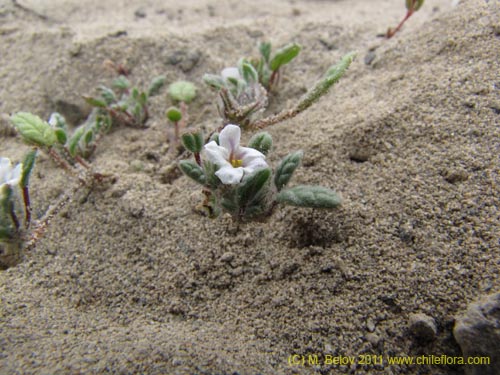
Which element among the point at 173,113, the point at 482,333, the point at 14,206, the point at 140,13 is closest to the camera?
the point at 482,333

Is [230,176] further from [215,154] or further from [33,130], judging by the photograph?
[33,130]

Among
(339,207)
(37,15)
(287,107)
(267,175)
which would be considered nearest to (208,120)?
(287,107)

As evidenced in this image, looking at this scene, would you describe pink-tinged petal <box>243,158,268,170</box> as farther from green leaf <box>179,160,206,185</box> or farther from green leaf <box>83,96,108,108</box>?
green leaf <box>83,96,108,108</box>

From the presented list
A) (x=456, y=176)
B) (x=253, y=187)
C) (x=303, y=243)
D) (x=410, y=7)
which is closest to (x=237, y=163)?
(x=253, y=187)

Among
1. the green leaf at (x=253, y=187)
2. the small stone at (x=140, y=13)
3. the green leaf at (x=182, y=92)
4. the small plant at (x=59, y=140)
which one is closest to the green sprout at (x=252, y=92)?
the green leaf at (x=182, y=92)

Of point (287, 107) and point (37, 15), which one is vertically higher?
point (37, 15)

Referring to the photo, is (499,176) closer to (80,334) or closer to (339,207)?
(339,207)
